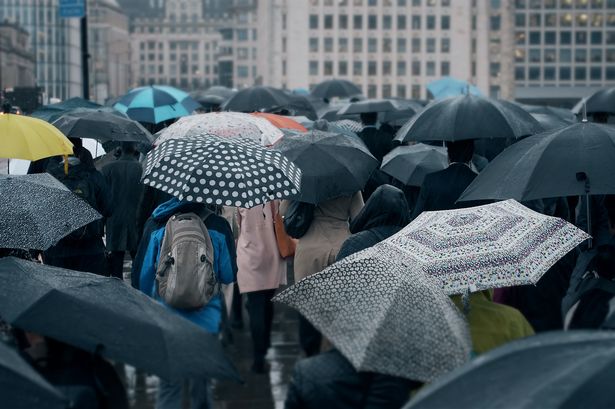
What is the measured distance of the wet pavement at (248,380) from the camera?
29.1 feet

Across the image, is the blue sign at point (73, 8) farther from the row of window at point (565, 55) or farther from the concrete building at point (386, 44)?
the row of window at point (565, 55)

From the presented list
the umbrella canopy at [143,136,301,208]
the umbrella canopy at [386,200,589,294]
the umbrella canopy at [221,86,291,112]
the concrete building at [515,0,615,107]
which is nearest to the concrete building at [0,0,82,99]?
the concrete building at [515,0,615,107]

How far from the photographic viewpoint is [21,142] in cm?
933

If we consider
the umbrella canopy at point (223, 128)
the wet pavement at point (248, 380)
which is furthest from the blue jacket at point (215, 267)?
the umbrella canopy at point (223, 128)

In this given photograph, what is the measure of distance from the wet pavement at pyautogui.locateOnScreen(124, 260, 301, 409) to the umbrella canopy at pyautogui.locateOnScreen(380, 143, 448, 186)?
1704 millimetres

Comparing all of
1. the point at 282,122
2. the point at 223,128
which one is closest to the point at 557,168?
the point at 223,128

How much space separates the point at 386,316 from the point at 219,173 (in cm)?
274

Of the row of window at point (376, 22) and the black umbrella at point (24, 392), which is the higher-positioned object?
the row of window at point (376, 22)

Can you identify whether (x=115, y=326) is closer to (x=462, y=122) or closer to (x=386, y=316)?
(x=386, y=316)

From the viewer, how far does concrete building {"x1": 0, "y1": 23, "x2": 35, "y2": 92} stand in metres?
114

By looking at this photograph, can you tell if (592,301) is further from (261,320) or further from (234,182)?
(261,320)

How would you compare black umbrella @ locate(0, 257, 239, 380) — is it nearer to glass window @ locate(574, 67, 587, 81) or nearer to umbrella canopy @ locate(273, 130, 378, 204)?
umbrella canopy @ locate(273, 130, 378, 204)

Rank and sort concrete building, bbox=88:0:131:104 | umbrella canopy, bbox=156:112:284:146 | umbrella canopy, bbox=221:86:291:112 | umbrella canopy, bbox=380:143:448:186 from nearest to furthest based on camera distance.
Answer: umbrella canopy, bbox=156:112:284:146, umbrella canopy, bbox=380:143:448:186, umbrella canopy, bbox=221:86:291:112, concrete building, bbox=88:0:131:104

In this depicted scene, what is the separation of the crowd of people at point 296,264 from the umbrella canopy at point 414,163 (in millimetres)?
259
